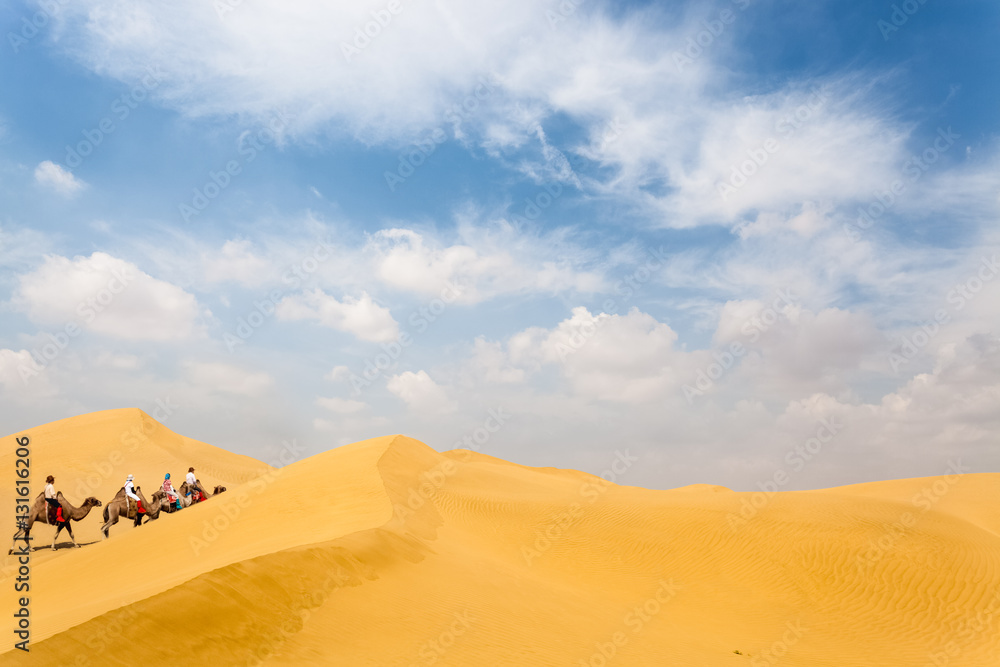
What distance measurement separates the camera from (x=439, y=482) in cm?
2922

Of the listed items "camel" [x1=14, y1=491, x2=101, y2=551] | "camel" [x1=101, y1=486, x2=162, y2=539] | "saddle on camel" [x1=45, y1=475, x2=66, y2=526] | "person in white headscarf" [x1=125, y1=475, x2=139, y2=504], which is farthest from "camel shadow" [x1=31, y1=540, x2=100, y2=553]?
"person in white headscarf" [x1=125, y1=475, x2=139, y2=504]

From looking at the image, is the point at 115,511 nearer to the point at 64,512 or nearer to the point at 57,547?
the point at 64,512

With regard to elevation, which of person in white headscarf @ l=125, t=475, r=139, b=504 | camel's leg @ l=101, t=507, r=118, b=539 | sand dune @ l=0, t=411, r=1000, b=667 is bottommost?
sand dune @ l=0, t=411, r=1000, b=667

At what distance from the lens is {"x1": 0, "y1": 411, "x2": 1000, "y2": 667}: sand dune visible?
10.2 m

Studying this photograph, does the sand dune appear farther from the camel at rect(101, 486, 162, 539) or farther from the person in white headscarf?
the person in white headscarf

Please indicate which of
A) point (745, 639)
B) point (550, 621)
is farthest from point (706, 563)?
point (550, 621)

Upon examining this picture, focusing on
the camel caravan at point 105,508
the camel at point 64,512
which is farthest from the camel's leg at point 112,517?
the camel at point 64,512

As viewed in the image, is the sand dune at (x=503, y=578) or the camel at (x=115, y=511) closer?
the sand dune at (x=503, y=578)

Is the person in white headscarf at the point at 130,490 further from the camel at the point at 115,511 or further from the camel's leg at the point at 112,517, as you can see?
the camel's leg at the point at 112,517

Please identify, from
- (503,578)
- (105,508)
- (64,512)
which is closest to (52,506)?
(64,512)

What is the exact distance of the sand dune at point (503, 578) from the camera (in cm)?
1023

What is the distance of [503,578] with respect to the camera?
54.9 ft

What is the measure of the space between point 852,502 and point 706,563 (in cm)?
1087

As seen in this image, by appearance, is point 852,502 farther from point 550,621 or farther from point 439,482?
point 550,621
